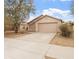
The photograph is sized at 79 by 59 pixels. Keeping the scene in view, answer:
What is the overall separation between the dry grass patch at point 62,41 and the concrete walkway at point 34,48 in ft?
0.13

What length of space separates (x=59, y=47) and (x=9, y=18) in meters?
0.65

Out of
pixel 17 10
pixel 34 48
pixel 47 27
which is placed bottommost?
pixel 34 48

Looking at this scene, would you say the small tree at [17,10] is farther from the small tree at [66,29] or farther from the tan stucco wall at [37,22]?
the small tree at [66,29]

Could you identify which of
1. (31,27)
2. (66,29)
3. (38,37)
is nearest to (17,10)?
(31,27)

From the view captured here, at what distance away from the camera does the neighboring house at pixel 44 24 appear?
1785 millimetres

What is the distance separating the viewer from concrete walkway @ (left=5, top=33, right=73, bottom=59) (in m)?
1.75

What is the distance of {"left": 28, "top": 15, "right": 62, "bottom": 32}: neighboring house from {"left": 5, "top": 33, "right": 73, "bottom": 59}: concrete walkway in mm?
57

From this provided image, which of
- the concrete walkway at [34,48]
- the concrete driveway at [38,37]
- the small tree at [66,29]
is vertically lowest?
the concrete walkway at [34,48]

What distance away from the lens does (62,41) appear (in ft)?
5.77

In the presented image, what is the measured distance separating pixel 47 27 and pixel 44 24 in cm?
5

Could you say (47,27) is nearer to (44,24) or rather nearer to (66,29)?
(44,24)

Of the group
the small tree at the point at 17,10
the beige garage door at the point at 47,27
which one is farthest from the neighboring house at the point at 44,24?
the small tree at the point at 17,10
